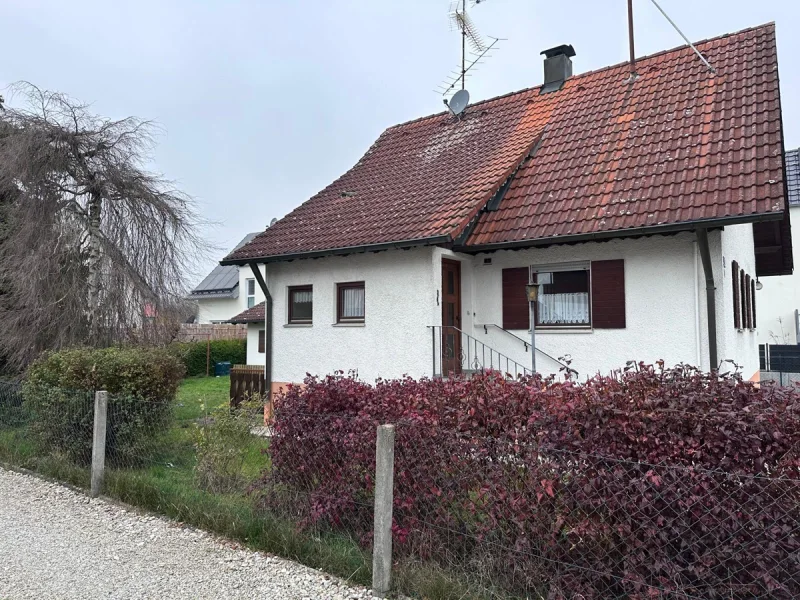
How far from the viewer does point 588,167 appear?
9914 mm

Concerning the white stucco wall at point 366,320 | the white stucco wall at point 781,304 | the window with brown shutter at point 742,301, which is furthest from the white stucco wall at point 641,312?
the white stucco wall at point 781,304

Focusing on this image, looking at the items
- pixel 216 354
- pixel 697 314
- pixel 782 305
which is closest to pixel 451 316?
pixel 697 314

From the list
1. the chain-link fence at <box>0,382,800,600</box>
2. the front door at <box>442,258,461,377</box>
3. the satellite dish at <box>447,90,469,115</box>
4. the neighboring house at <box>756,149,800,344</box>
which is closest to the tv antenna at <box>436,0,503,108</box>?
the satellite dish at <box>447,90,469,115</box>

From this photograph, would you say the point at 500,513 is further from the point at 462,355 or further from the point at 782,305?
the point at 782,305

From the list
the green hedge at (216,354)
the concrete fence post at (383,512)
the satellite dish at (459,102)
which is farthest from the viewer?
the green hedge at (216,354)

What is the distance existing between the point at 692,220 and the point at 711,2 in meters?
3.98

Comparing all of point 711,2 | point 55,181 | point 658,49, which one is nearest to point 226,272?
point 55,181

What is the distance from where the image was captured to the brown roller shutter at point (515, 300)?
9664mm

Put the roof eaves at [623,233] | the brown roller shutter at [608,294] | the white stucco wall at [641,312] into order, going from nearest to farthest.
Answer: the roof eaves at [623,233] → the white stucco wall at [641,312] → the brown roller shutter at [608,294]

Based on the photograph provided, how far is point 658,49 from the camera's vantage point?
11992mm

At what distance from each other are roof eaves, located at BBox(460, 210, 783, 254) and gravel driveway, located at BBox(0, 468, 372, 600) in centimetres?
613

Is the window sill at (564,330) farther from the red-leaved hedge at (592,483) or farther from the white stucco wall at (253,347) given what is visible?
the white stucco wall at (253,347)

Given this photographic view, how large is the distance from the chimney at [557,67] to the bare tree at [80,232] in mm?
8155

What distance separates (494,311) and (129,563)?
6902mm
